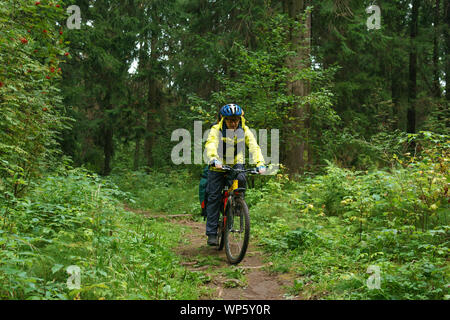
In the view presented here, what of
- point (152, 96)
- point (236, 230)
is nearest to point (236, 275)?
point (236, 230)

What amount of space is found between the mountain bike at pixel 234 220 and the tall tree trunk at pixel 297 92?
17.9 feet

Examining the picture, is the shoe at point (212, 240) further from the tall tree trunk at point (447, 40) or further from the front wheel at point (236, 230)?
the tall tree trunk at point (447, 40)

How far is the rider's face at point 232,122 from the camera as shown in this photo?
5770 mm

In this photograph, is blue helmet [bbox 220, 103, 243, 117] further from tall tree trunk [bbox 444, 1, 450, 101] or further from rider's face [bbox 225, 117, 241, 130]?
tall tree trunk [bbox 444, 1, 450, 101]

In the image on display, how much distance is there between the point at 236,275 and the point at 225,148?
1984 mm

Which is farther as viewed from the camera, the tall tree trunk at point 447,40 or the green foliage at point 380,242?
the tall tree trunk at point 447,40

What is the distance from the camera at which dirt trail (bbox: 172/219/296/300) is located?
13.8 ft

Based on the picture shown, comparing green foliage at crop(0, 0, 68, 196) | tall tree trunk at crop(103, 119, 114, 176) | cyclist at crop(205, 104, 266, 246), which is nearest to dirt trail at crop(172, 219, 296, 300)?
cyclist at crop(205, 104, 266, 246)

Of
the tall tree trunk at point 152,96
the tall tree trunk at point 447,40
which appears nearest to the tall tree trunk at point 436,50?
the tall tree trunk at point 447,40

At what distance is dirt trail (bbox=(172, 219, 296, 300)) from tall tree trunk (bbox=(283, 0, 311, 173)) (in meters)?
5.32

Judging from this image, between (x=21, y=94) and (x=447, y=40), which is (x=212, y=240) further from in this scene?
(x=447, y=40)
